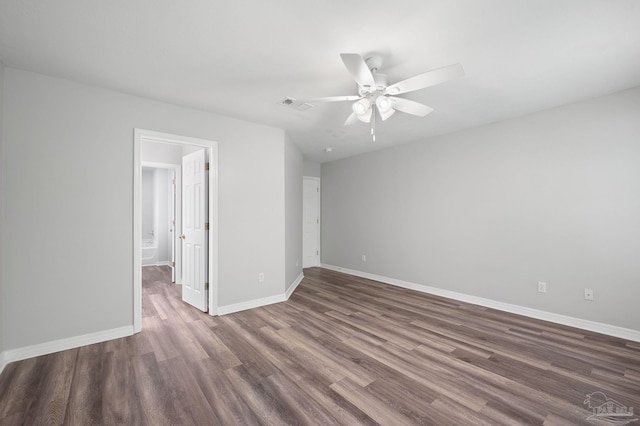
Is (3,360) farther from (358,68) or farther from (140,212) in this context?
(358,68)

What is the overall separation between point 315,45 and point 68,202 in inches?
109

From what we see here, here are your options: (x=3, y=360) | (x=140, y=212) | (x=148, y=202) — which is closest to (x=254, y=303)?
(x=140, y=212)

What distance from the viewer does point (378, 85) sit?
7.52ft

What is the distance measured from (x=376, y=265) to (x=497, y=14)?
4394 mm

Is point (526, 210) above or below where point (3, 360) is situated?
above

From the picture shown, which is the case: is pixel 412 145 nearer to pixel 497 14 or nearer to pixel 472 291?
pixel 472 291

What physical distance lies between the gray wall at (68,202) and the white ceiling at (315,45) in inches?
8.9

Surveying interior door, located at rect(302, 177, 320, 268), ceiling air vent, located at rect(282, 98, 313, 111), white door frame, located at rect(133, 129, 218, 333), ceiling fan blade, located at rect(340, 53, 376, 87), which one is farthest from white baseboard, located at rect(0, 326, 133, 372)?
interior door, located at rect(302, 177, 320, 268)

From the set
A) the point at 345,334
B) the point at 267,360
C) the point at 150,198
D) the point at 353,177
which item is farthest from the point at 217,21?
the point at 150,198

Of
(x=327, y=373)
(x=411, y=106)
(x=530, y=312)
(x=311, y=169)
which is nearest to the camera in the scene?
(x=327, y=373)

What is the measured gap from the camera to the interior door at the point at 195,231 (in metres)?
3.65

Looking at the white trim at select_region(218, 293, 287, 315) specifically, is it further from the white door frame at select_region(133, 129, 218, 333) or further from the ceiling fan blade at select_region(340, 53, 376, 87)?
the ceiling fan blade at select_region(340, 53, 376, 87)

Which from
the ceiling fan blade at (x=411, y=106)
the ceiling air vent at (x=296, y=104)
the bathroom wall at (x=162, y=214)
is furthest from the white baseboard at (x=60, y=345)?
the bathroom wall at (x=162, y=214)

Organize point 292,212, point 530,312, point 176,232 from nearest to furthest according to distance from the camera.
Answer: point 530,312 < point 292,212 < point 176,232
